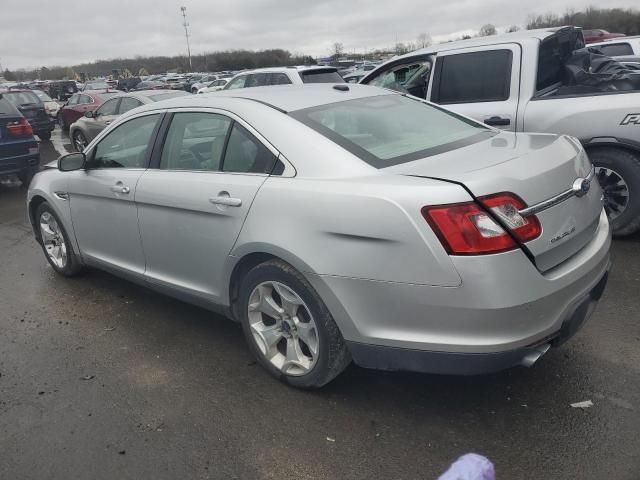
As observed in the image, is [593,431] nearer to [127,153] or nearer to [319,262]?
[319,262]

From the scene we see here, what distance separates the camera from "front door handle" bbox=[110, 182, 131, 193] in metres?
3.76

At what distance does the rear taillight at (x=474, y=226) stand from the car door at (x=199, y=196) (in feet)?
3.42

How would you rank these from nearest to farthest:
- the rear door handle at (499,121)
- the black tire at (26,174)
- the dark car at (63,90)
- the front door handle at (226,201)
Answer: the front door handle at (226,201), the rear door handle at (499,121), the black tire at (26,174), the dark car at (63,90)

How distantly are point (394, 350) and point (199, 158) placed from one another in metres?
1.73

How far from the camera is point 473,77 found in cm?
538

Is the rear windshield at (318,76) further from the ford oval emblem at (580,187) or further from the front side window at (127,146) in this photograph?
the ford oval emblem at (580,187)

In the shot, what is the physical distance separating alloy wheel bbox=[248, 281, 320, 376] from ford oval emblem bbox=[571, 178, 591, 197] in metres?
1.39

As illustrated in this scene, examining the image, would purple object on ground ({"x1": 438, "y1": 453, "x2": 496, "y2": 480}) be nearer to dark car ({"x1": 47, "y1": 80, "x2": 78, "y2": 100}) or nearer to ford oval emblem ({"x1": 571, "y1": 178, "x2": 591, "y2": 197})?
ford oval emblem ({"x1": 571, "y1": 178, "x2": 591, "y2": 197})

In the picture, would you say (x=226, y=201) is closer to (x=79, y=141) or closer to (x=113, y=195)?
(x=113, y=195)

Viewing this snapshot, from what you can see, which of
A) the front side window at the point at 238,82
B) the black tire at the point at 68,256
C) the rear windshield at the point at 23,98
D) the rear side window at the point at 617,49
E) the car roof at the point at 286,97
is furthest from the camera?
the rear windshield at the point at 23,98

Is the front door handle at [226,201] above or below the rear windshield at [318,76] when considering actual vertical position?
above

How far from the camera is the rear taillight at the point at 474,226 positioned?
2.27 m

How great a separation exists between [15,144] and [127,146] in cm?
627

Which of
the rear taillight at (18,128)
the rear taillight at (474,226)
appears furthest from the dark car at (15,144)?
the rear taillight at (474,226)
